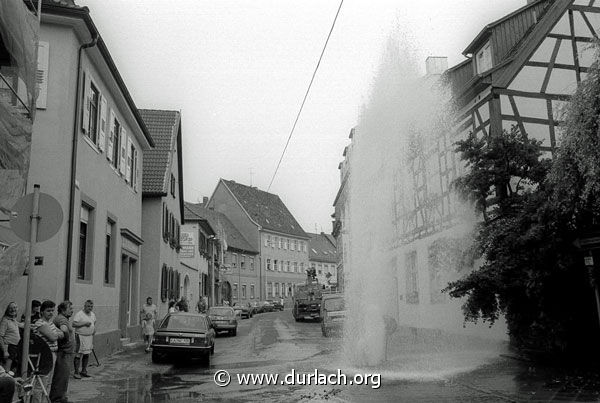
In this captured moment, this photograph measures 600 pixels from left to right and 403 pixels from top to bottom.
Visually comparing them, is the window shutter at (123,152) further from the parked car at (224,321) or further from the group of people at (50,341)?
the parked car at (224,321)

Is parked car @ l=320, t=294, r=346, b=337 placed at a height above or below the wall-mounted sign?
below

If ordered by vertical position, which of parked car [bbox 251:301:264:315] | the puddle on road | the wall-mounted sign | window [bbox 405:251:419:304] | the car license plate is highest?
the wall-mounted sign

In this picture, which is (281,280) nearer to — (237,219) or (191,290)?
(237,219)

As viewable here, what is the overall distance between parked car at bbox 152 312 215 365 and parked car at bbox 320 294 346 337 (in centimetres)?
920

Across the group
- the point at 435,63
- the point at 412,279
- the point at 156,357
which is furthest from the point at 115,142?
the point at 435,63

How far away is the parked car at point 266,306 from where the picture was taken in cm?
6669

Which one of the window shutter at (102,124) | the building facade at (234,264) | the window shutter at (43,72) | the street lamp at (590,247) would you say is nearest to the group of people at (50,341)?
the window shutter at (43,72)

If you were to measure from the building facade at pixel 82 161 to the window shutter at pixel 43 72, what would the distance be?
2cm

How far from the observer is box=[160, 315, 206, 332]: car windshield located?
1673 cm

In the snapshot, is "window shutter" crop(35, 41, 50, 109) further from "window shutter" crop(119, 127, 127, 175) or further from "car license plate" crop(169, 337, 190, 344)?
"car license plate" crop(169, 337, 190, 344)

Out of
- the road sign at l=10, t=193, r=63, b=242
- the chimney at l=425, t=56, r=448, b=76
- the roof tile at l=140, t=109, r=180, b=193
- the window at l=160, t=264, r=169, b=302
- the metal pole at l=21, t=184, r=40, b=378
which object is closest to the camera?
the metal pole at l=21, t=184, r=40, b=378

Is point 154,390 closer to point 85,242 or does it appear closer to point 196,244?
point 85,242

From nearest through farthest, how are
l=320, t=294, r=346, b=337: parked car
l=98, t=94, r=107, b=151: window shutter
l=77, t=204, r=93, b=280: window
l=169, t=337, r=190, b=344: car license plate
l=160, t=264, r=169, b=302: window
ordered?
1. l=169, t=337, r=190, b=344: car license plate
2. l=77, t=204, r=93, b=280: window
3. l=98, t=94, r=107, b=151: window shutter
4. l=320, t=294, r=346, b=337: parked car
5. l=160, t=264, r=169, b=302: window

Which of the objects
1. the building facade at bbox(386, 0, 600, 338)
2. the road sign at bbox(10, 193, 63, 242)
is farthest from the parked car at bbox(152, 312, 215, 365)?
the road sign at bbox(10, 193, 63, 242)
